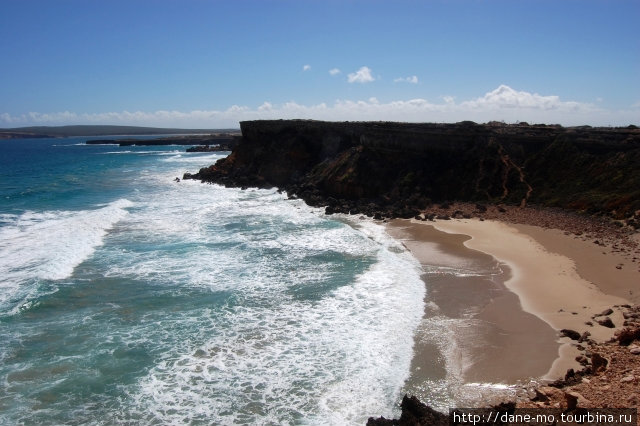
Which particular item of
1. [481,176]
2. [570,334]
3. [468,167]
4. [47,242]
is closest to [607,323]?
[570,334]

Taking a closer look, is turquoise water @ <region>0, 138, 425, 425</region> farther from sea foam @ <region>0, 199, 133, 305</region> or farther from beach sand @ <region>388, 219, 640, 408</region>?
beach sand @ <region>388, 219, 640, 408</region>

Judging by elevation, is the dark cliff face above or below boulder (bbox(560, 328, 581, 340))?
above

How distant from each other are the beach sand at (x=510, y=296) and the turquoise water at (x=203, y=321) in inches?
42.0

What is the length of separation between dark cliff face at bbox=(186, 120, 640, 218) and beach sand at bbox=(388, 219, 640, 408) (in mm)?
5967

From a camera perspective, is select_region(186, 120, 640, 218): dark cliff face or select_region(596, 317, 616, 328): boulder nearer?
select_region(596, 317, 616, 328): boulder

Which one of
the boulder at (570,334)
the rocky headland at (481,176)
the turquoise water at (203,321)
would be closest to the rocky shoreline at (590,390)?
the boulder at (570,334)

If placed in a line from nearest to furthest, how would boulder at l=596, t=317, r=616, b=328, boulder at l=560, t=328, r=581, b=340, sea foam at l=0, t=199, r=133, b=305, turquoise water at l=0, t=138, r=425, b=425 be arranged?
turquoise water at l=0, t=138, r=425, b=425
boulder at l=560, t=328, r=581, b=340
boulder at l=596, t=317, r=616, b=328
sea foam at l=0, t=199, r=133, b=305

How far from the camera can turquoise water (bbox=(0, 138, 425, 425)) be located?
35.9 ft

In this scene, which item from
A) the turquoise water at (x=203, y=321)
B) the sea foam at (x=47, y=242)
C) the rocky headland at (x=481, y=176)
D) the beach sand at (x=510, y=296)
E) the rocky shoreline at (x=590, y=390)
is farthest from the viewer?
the rocky headland at (x=481, y=176)

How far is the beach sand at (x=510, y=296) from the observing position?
40.5 feet

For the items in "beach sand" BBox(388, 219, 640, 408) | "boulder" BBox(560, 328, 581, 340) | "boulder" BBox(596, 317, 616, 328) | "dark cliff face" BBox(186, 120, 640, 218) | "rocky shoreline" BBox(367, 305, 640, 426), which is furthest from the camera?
"dark cliff face" BBox(186, 120, 640, 218)

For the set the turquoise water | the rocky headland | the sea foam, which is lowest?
the turquoise water

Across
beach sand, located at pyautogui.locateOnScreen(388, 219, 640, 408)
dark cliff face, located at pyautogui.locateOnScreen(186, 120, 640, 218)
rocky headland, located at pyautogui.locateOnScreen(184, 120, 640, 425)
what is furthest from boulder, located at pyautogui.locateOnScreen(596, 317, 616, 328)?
dark cliff face, located at pyautogui.locateOnScreen(186, 120, 640, 218)

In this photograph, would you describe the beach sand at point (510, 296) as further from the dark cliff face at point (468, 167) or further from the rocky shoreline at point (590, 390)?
the dark cliff face at point (468, 167)
